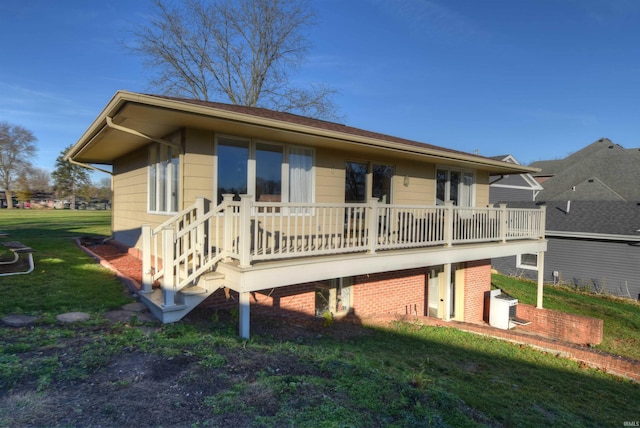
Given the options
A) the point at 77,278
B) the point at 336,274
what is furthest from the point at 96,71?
the point at 336,274

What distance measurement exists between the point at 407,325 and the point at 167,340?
199 inches

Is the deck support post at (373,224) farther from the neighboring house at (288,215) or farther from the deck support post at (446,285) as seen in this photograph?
the deck support post at (446,285)

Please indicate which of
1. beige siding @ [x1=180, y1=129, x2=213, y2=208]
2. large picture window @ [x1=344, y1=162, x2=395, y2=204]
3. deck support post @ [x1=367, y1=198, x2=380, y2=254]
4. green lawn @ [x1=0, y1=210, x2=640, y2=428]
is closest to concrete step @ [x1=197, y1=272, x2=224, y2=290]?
green lawn @ [x1=0, y1=210, x2=640, y2=428]

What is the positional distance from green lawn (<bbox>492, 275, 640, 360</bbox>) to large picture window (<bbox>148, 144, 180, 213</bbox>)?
34.1 feet

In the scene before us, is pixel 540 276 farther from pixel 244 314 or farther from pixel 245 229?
pixel 245 229

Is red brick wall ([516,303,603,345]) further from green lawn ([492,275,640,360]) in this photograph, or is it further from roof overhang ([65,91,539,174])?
roof overhang ([65,91,539,174])

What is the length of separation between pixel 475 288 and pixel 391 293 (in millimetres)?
3471

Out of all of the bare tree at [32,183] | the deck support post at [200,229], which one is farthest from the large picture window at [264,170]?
the bare tree at [32,183]

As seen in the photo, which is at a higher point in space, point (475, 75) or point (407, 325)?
point (475, 75)

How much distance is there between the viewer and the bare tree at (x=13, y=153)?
47.2 meters

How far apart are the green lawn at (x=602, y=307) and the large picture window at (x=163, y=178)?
1039cm

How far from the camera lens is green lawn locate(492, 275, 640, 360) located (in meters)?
9.14

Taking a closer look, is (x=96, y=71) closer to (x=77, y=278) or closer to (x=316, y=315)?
(x=77, y=278)

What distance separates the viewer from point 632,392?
246 inches
